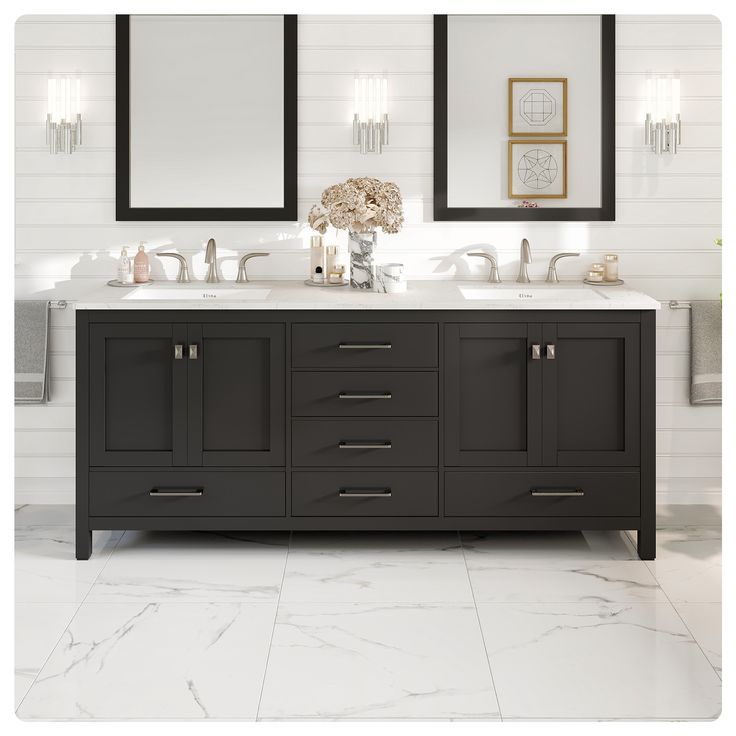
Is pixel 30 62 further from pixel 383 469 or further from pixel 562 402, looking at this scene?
pixel 562 402

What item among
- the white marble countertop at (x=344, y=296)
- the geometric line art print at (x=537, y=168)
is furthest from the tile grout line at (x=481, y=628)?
the geometric line art print at (x=537, y=168)

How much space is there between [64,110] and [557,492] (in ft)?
7.92

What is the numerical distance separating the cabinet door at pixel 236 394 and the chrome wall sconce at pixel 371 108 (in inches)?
38.2

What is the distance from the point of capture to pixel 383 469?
3652mm

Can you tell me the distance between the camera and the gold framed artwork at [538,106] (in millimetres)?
4078

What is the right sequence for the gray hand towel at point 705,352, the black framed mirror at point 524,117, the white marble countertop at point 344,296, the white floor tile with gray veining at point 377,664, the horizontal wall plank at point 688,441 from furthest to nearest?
the horizontal wall plank at point 688,441
the gray hand towel at point 705,352
the black framed mirror at point 524,117
the white marble countertop at point 344,296
the white floor tile with gray veining at point 377,664

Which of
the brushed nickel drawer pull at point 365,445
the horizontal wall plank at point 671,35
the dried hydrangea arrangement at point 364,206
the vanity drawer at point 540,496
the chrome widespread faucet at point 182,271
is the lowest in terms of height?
the vanity drawer at point 540,496

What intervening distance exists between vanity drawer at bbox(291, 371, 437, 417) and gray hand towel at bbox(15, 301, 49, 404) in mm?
1194

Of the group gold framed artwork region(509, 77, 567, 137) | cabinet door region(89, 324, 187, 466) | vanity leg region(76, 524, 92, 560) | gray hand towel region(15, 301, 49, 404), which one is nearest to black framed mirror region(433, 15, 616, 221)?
gold framed artwork region(509, 77, 567, 137)

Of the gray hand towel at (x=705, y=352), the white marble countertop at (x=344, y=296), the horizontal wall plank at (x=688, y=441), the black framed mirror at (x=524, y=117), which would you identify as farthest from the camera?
the horizontal wall plank at (x=688, y=441)

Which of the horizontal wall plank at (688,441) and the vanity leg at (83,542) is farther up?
the horizontal wall plank at (688,441)

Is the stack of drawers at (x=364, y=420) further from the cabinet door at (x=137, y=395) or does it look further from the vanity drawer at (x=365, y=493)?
the cabinet door at (x=137, y=395)

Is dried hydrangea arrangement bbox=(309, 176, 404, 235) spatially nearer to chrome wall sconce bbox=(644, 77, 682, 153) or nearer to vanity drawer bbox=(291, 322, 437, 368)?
vanity drawer bbox=(291, 322, 437, 368)

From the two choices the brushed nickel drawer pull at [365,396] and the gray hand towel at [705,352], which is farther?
the gray hand towel at [705,352]
